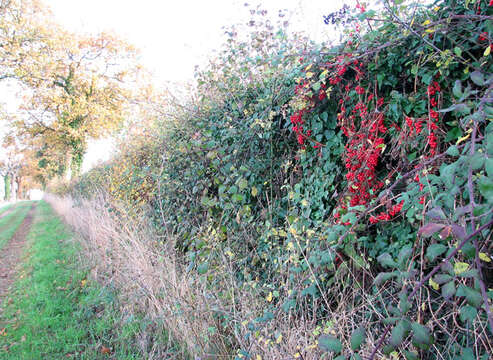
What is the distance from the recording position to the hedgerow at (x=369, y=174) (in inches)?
55.8

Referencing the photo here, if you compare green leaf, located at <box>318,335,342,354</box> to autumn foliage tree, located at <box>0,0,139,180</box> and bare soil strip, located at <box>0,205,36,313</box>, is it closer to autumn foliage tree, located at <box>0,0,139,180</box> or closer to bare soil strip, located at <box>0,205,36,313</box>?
bare soil strip, located at <box>0,205,36,313</box>

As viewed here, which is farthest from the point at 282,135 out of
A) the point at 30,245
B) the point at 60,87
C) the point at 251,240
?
the point at 60,87

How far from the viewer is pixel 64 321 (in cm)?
412

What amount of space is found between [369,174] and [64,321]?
4177mm

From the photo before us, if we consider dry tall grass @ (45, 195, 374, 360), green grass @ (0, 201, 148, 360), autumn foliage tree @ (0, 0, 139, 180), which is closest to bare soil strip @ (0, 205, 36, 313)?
green grass @ (0, 201, 148, 360)

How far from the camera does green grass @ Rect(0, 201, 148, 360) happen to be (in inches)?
135

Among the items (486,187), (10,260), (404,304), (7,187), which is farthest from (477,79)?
(7,187)

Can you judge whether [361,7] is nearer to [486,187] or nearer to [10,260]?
[486,187]

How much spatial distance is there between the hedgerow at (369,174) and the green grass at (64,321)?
1434 millimetres

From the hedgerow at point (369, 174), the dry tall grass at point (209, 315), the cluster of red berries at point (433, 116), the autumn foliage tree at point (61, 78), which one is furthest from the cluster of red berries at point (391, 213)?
the autumn foliage tree at point (61, 78)

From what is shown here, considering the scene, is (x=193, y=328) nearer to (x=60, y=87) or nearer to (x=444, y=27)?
(x=444, y=27)

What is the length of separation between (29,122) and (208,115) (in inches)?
955

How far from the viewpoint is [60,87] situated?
22359mm

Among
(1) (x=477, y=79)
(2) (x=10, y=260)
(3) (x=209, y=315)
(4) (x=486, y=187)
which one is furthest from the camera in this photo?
(2) (x=10, y=260)
